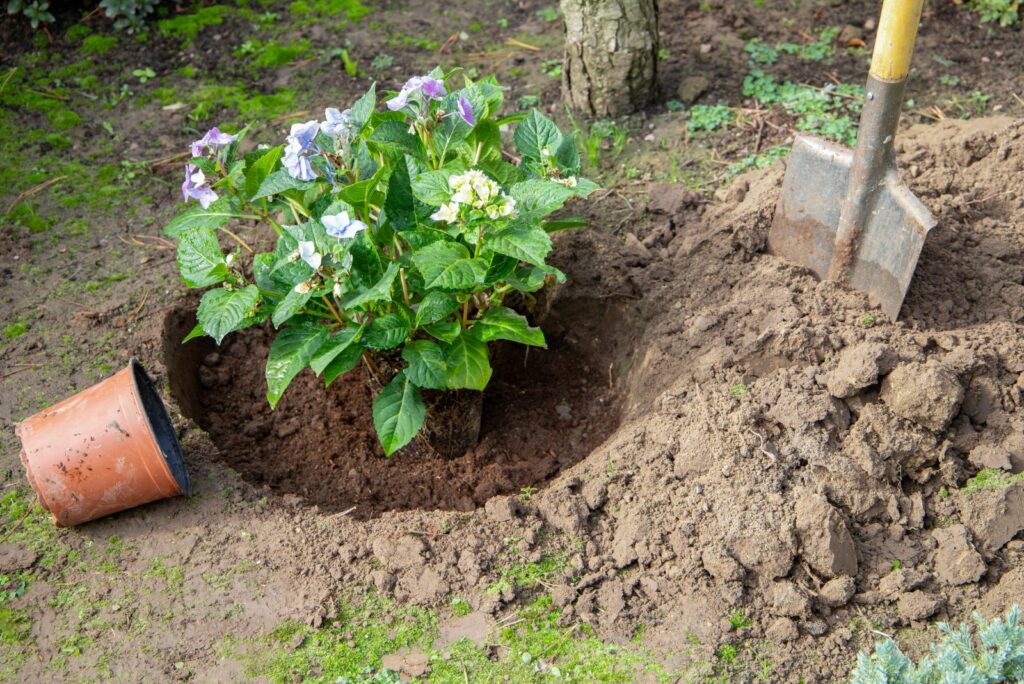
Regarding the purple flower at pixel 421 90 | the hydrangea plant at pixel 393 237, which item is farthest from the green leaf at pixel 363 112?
the purple flower at pixel 421 90

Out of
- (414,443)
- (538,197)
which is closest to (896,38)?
(538,197)

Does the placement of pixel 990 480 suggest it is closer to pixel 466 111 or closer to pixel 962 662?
pixel 962 662

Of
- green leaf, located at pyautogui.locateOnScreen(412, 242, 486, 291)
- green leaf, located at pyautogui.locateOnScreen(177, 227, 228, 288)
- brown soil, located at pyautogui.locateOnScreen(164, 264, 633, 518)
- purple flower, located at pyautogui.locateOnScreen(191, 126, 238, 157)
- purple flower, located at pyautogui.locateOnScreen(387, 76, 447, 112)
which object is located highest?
purple flower, located at pyautogui.locateOnScreen(387, 76, 447, 112)

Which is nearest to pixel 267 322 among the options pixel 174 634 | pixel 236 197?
pixel 236 197

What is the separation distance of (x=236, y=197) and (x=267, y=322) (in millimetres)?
820

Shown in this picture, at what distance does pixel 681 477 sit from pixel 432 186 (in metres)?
1.07

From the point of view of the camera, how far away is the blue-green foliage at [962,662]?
6.98 feet

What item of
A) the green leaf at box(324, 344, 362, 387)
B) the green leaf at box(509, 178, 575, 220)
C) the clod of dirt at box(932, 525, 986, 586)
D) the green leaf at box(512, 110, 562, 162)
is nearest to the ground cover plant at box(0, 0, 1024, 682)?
the clod of dirt at box(932, 525, 986, 586)

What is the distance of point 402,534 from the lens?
2689mm

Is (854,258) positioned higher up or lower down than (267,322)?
higher up

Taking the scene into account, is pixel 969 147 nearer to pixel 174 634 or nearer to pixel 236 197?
pixel 236 197

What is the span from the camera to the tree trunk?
3.86m

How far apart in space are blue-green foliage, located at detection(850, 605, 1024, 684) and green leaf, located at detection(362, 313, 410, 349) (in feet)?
4.65

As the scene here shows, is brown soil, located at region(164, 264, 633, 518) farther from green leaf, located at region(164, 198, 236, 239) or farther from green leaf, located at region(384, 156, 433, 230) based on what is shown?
green leaf, located at region(384, 156, 433, 230)
